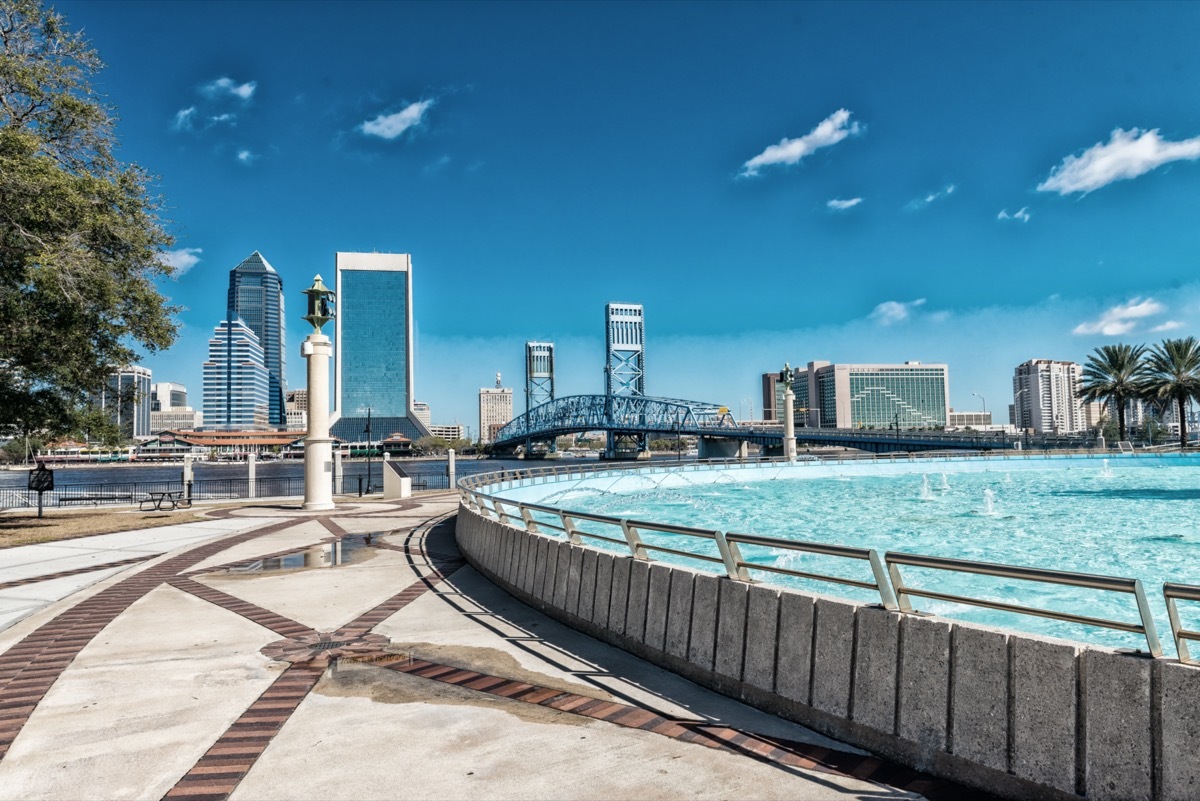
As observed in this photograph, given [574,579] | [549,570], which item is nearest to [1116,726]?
[574,579]

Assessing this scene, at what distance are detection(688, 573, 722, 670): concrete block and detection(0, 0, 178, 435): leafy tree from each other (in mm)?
15279

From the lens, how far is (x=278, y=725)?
559 centimetres

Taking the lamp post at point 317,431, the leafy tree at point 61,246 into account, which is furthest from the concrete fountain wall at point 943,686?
the lamp post at point 317,431

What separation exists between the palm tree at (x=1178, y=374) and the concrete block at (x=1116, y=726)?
247 ft

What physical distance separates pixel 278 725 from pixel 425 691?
3.92 feet

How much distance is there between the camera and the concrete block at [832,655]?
5.17 m

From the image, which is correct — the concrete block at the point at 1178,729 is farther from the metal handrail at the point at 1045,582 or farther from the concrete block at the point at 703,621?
the concrete block at the point at 703,621

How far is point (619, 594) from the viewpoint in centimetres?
779

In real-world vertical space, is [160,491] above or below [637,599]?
below

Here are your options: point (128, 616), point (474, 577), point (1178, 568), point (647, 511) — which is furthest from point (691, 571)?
point (647, 511)

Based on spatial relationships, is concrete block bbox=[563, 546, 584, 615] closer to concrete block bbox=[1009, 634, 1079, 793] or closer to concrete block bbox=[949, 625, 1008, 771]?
concrete block bbox=[949, 625, 1008, 771]

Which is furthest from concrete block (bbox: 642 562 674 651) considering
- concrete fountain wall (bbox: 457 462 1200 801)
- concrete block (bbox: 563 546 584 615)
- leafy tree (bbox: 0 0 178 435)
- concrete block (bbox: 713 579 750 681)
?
leafy tree (bbox: 0 0 178 435)

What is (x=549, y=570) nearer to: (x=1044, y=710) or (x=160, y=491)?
(x=1044, y=710)

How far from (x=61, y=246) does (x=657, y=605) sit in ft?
53.5
